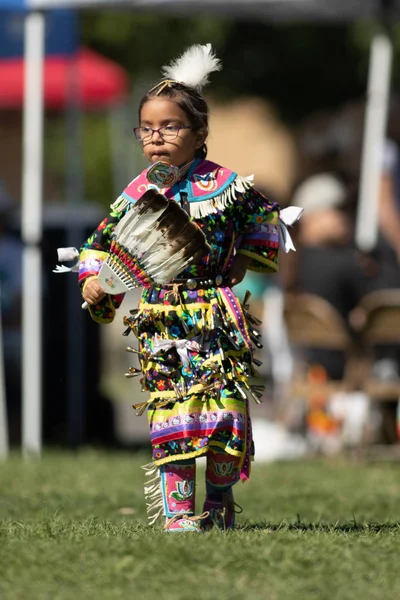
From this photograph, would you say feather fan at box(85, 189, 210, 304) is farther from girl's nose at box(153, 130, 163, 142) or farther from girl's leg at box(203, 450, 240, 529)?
girl's leg at box(203, 450, 240, 529)

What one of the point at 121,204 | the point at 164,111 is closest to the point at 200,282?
the point at 121,204

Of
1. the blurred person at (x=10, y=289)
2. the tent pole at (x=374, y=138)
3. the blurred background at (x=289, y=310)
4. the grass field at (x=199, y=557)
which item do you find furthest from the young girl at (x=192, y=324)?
the tent pole at (x=374, y=138)

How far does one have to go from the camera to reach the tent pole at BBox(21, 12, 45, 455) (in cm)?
887

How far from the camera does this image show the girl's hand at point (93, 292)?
4902 millimetres

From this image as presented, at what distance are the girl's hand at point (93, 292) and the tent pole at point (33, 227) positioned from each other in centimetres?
398

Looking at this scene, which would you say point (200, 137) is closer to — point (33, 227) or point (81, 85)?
point (33, 227)

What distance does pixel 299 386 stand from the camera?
9.36 m

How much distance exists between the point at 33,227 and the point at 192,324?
13.7 ft

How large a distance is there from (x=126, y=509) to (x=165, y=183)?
2049mm

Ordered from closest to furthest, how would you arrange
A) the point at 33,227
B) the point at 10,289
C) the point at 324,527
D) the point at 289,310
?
1. the point at 324,527
2. the point at 33,227
3. the point at 289,310
4. the point at 10,289

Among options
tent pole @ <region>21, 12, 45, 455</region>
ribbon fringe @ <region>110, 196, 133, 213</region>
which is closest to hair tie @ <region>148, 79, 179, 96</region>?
ribbon fringe @ <region>110, 196, 133, 213</region>

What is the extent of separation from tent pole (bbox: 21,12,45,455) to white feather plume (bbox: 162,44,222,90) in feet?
12.6

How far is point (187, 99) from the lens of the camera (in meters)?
5.01

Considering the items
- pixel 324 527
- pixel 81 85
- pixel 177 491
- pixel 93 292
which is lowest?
pixel 324 527
